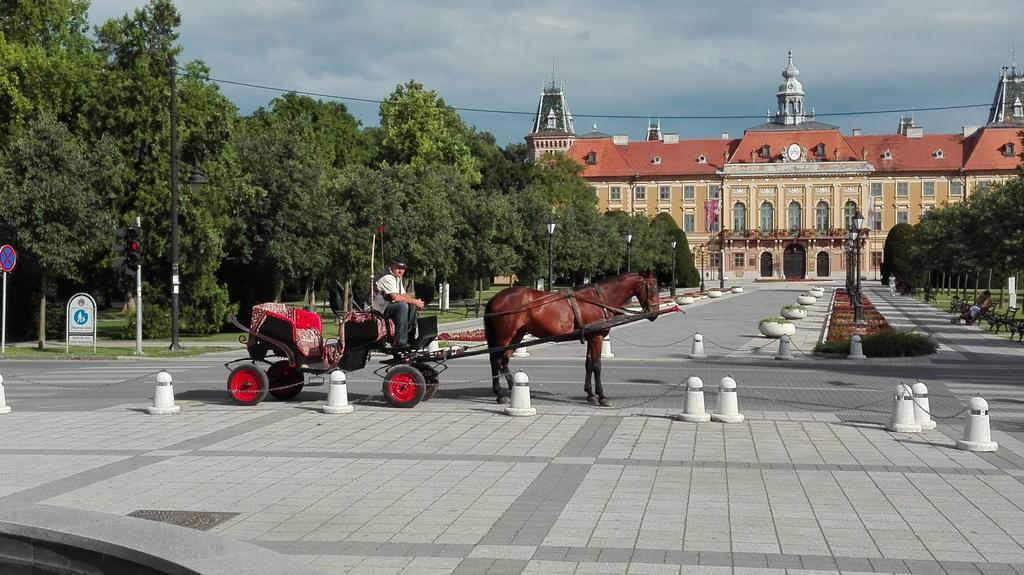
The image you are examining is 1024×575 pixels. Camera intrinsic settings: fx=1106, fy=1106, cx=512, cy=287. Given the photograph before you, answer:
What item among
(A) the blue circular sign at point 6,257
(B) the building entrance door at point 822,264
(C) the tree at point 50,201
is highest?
(B) the building entrance door at point 822,264

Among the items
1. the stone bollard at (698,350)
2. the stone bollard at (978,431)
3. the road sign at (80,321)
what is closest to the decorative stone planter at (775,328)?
the stone bollard at (698,350)

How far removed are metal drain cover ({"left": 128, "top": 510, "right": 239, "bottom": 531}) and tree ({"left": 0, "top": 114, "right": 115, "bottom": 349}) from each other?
24293mm

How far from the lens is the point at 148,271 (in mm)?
→ 36219

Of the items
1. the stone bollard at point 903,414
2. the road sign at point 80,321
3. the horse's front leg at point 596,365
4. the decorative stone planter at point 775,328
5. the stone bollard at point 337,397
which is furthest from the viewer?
the decorative stone planter at point 775,328

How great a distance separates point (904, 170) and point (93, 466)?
140 m

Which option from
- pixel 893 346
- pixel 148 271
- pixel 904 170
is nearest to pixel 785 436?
pixel 893 346

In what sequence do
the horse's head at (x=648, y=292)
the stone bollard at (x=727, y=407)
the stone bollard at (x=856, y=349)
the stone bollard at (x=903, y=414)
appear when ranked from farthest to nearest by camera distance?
the stone bollard at (x=856, y=349) < the horse's head at (x=648, y=292) < the stone bollard at (x=727, y=407) < the stone bollard at (x=903, y=414)

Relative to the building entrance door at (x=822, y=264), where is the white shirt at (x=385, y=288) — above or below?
below

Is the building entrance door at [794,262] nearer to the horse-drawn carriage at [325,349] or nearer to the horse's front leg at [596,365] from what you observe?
the horse's front leg at [596,365]

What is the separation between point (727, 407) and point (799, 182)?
13121 cm

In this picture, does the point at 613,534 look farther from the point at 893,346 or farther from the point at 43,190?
the point at 43,190

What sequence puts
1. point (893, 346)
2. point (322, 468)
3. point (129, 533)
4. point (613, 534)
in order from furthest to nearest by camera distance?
point (893, 346) → point (322, 468) → point (613, 534) → point (129, 533)

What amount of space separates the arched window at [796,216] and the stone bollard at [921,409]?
131 meters

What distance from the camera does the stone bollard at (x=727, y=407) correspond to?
1485 cm
